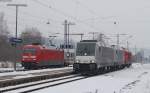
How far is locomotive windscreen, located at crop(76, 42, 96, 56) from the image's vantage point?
3975 cm

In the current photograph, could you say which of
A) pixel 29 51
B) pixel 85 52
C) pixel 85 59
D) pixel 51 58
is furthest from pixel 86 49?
pixel 51 58

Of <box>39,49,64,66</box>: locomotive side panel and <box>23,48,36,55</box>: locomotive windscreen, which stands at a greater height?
<box>23,48,36,55</box>: locomotive windscreen

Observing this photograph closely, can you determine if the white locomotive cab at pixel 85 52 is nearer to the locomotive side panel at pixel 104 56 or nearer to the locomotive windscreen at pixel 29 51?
the locomotive side panel at pixel 104 56

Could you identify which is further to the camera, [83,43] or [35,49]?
[35,49]

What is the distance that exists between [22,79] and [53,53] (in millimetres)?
29935

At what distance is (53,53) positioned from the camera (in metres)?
57.7

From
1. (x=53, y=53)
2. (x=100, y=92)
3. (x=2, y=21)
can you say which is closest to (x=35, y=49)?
(x=53, y=53)

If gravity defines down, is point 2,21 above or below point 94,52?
above

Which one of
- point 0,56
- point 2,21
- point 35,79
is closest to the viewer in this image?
point 35,79

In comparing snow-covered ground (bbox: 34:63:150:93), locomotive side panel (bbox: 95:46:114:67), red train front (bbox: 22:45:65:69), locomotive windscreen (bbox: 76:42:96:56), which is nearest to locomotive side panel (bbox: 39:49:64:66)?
red train front (bbox: 22:45:65:69)

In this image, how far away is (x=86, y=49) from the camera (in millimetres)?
39844

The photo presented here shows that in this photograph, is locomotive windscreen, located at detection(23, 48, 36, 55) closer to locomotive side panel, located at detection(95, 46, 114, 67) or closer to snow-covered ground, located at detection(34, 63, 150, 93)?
locomotive side panel, located at detection(95, 46, 114, 67)

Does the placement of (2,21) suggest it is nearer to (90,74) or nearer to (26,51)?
(26,51)

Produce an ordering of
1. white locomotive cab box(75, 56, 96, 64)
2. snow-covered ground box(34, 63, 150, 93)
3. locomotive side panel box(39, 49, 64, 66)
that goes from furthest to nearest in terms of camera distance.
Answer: locomotive side panel box(39, 49, 64, 66)
white locomotive cab box(75, 56, 96, 64)
snow-covered ground box(34, 63, 150, 93)
